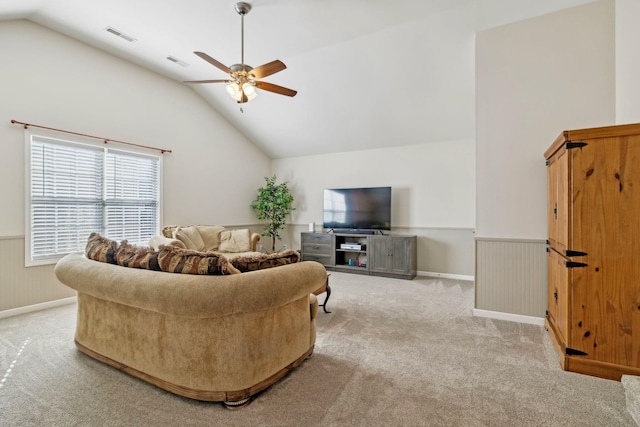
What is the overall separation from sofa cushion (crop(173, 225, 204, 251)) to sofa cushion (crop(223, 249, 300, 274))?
2991 millimetres

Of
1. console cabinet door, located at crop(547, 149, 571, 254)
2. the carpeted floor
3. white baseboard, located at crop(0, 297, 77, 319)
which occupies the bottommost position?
the carpeted floor

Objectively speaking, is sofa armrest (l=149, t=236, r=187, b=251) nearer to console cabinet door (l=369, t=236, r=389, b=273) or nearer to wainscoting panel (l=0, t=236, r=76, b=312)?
wainscoting panel (l=0, t=236, r=76, b=312)

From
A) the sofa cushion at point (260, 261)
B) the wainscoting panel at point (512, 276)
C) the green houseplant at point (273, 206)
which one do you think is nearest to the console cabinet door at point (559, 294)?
the wainscoting panel at point (512, 276)

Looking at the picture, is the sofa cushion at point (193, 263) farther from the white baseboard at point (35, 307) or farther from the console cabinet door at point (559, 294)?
the white baseboard at point (35, 307)

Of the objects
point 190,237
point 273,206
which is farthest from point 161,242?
point 273,206

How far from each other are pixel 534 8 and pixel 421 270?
13.2 feet

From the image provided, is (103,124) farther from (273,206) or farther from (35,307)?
(273,206)

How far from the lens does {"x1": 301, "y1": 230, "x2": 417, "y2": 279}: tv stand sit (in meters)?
5.22

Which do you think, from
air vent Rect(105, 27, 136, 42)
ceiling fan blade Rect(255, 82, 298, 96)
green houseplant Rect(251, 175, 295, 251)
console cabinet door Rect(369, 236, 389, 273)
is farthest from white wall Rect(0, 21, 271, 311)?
console cabinet door Rect(369, 236, 389, 273)

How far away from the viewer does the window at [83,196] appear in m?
3.63

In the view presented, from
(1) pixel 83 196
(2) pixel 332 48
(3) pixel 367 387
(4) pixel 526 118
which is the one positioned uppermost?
(2) pixel 332 48

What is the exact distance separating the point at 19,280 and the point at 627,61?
6.58 metres

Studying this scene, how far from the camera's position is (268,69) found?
9.48 ft

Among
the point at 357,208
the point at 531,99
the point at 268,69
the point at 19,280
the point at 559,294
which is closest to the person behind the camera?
the point at 559,294
